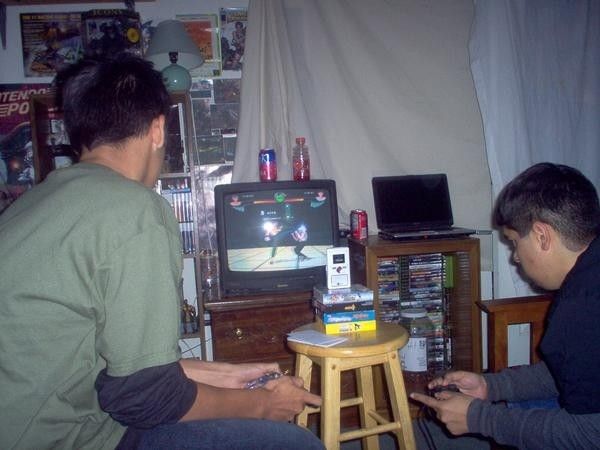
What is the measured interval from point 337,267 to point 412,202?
2.88ft

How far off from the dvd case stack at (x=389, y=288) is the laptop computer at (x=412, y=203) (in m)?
0.18

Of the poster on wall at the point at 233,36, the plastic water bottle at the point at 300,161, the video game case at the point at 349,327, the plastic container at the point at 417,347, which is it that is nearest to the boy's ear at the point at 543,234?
the video game case at the point at 349,327

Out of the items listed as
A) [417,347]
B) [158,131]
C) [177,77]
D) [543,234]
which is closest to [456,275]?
[417,347]

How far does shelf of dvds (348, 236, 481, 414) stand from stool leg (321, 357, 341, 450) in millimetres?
763

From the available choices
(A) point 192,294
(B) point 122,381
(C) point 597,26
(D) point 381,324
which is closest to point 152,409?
(B) point 122,381

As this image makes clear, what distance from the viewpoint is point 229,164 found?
280 cm

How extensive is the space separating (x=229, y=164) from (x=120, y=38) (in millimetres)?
891

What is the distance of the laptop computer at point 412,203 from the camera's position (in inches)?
98.0

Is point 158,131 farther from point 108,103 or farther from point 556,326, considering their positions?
point 556,326

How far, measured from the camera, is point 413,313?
8.26 ft

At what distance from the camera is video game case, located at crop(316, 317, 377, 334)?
1714 millimetres

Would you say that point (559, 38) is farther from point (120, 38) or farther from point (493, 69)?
point (120, 38)

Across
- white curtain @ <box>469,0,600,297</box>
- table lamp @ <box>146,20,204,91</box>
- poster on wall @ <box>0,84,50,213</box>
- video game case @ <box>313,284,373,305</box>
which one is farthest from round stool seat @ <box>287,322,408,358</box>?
poster on wall @ <box>0,84,50,213</box>

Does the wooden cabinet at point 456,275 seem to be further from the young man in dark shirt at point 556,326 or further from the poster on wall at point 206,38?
the poster on wall at point 206,38
